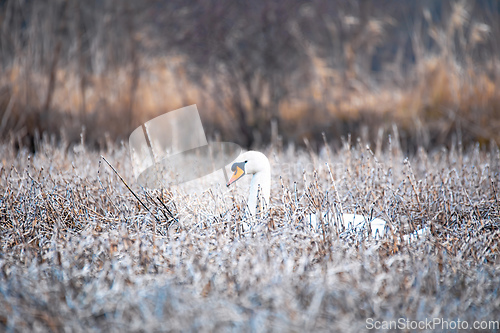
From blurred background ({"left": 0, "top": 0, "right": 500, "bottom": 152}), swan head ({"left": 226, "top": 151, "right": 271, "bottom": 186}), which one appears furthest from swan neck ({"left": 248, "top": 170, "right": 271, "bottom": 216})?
blurred background ({"left": 0, "top": 0, "right": 500, "bottom": 152})

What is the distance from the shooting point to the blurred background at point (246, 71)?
6.54 m

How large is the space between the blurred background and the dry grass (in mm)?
3660

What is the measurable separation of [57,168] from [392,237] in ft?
8.20

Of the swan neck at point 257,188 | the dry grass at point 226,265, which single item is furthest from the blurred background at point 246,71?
the swan neck at point 257,188

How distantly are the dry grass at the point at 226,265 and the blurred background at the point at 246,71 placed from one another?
3.66m

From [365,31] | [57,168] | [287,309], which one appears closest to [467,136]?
[365,31]

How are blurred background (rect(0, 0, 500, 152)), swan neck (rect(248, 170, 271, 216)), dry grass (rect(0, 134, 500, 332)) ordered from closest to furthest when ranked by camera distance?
1. dry grass (rect(0, 134, 500, 332))
2. swan neck (rect(248, 170, 271, 216))
3. blurred background (rect(0, 0, 500, 152))

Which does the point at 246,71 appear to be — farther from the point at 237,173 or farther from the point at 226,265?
the point at 226,265

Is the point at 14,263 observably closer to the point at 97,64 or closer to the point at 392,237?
the point at 392,237

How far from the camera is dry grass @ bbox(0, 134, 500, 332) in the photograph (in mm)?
1714

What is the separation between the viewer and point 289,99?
27.8 feet

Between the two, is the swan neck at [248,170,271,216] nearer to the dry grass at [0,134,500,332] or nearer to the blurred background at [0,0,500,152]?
the dry grass at [0,134,500,332]

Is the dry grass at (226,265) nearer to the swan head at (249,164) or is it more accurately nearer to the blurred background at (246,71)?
the swan head at (249,164)

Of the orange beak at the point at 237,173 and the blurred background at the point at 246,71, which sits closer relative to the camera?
the orange beak at the point at 237,173
